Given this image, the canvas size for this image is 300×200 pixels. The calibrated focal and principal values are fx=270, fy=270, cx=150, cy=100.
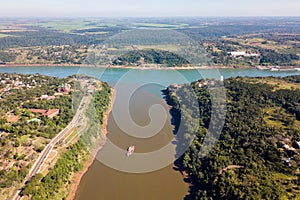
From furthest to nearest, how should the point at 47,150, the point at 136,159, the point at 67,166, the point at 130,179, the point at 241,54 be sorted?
the point at 241,54, the point at 136,159, the point at 47,150, the point at 67,166, the point at 130,179

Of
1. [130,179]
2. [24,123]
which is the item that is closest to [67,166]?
[130,179]

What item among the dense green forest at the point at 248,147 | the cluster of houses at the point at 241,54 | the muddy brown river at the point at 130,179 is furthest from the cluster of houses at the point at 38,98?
the cluster of houses at the point at 241,54

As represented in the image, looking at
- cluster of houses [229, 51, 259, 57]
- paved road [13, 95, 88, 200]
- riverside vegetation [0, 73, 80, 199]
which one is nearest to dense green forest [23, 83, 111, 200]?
paved road [13, 95, 88, 200]

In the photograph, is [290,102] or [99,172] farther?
[290,102]

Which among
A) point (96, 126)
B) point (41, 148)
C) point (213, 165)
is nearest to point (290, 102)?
point (213, 165)

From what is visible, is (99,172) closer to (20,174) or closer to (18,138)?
(20,174)

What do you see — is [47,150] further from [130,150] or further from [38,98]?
[38,98]

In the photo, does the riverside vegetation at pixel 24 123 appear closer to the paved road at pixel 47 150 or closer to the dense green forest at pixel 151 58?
the paved road at pixel 47 150
